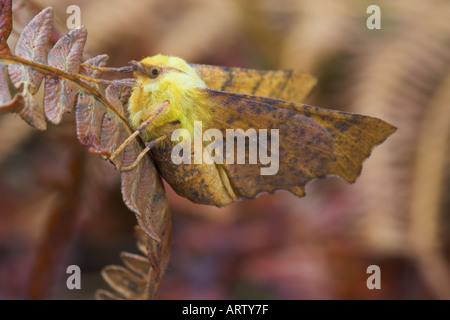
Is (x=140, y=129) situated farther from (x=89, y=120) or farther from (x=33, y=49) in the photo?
(x=33, y=49)

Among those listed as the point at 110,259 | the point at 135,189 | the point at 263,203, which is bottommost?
the point at 135,189

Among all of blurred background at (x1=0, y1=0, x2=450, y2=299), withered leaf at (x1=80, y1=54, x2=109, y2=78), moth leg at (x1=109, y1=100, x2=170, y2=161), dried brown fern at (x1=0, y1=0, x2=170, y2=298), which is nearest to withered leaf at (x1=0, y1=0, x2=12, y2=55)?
dried brown fern at (x1=0, y1=0, x2=170, y2=298)

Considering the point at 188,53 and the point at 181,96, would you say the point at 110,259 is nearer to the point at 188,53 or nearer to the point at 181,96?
the point at 188,53

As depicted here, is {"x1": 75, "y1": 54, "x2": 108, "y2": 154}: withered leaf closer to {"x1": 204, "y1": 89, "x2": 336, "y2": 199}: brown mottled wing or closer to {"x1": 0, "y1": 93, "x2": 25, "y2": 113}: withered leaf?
{"x1": 0, "y1": 93, "x2": 25, "y2": 113}: withered leaf

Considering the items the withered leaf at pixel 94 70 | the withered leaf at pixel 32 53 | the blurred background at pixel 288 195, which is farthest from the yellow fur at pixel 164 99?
the blurred background at pixel 288 195

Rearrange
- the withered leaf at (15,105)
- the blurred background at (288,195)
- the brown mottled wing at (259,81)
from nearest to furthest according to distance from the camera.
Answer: the withered leaf at (15,105), the brown mottled wing at (259,81), the blurred background at (288,195)

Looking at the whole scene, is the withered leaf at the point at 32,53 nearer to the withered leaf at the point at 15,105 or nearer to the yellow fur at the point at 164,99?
the withered leaf at the point at 15,105

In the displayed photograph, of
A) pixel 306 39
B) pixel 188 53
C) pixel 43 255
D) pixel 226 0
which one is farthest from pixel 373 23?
pixel 43 255
